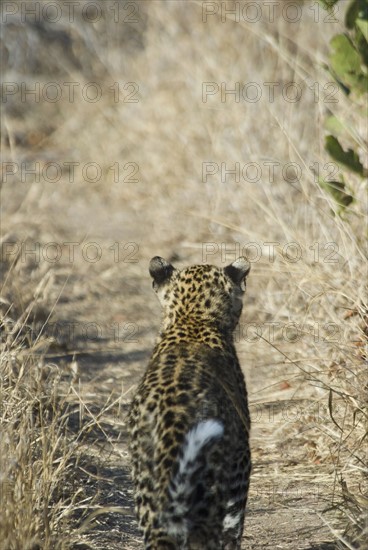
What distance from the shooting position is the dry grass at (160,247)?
5930mm

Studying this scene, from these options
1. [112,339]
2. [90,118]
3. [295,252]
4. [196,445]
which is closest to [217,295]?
[196,445]

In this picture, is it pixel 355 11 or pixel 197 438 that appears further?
pixel 355 11

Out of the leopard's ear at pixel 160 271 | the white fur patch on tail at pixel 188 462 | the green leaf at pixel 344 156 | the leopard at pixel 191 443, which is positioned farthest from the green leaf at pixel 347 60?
the white fur patch on tail at pixel 188 462

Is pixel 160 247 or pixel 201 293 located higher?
pixel 201 293

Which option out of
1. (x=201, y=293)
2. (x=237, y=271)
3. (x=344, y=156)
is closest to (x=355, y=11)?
(x=344, y=156)

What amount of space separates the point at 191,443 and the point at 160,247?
7.07 meters

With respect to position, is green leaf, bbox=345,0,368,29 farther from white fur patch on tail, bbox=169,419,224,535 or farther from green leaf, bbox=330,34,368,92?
white fur patch on tail, bbox=169,419,224,535

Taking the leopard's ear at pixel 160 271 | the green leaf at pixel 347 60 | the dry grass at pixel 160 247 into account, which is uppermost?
the green leaf at pixel 347 60

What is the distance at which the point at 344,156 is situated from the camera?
714 centimetres

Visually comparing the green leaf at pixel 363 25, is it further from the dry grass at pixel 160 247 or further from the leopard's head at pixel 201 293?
the leopard's head at pixel 201 293

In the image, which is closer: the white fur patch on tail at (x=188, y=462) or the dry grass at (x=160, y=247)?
the white fur patch on tail at (x=188, y=462)

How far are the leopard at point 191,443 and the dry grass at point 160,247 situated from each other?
11.8 inches

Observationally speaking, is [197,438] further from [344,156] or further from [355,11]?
[355,11]

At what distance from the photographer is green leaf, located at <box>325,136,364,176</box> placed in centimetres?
706
